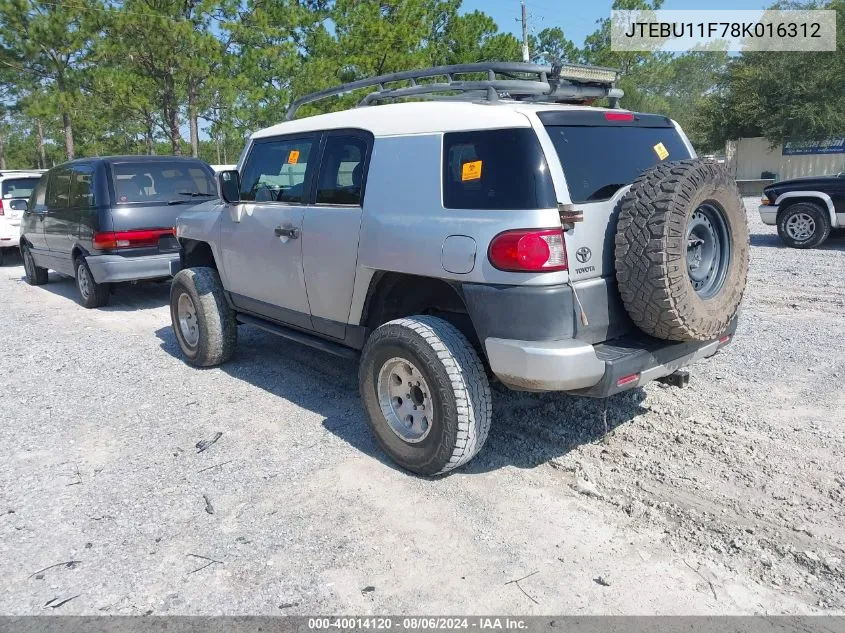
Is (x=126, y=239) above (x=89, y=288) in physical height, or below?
above

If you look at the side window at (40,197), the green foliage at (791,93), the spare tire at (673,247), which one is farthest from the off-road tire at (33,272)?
the green foliage at (791,93)

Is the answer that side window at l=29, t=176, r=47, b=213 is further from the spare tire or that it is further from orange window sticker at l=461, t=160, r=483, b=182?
the spare tire

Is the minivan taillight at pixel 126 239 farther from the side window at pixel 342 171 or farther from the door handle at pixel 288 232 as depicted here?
the side window at pixel 342 171

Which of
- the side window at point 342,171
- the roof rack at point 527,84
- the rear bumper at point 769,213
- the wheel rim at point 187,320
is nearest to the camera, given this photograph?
the roof rack at point 527,84

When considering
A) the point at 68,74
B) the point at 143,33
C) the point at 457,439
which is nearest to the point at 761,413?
the point at 457,439

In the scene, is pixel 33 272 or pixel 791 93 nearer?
pixel 33 272

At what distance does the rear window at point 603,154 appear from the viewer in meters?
3.39

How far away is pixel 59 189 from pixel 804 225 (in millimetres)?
11214

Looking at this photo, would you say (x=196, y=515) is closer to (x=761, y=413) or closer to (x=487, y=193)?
(x=487, y=193)

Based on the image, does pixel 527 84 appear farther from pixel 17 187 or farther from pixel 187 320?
pixel 17 187

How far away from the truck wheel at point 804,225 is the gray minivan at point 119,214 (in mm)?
9053

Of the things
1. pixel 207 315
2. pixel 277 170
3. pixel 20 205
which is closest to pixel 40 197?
pixel 20 205

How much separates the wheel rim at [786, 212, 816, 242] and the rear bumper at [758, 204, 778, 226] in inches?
8.7

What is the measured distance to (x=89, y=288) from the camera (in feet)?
27.9
